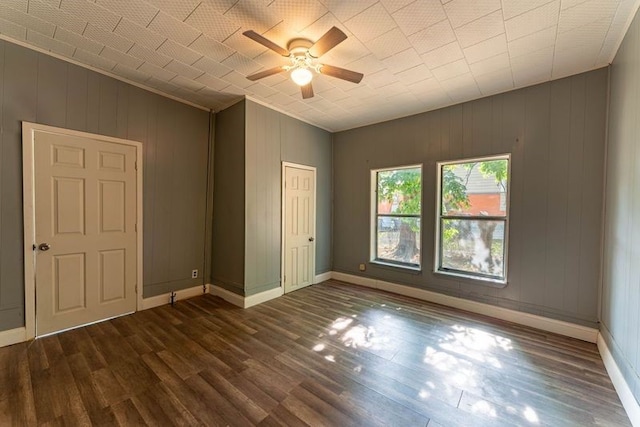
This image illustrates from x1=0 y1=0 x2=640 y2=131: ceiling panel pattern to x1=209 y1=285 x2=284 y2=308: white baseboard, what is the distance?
113 inches

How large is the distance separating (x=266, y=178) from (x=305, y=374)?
268cm

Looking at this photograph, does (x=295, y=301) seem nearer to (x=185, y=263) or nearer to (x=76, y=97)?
(x=185, y=263)

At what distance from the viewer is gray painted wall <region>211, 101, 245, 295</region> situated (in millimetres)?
3689

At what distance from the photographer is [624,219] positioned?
211cm

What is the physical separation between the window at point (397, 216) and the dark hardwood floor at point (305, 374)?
1.23m

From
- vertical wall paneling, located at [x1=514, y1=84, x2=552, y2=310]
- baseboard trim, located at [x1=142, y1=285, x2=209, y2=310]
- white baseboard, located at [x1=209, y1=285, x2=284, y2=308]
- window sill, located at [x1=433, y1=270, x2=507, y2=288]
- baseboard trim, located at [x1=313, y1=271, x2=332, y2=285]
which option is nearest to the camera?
vertical wall paneling, located at [x1=514, y1=84, x2=552, y2=310]

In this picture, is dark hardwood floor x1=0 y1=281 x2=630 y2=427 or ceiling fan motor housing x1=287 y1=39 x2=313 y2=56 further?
ceiling fan motor housing x1=287 y1=39 x2=313 y2=56

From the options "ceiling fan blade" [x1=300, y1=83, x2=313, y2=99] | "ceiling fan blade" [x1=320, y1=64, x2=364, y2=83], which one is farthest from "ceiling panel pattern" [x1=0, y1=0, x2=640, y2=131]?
"ceiling fan blade" [x1=300, y1=83, x2=313, y2=99]

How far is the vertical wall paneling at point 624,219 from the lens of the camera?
186 cm

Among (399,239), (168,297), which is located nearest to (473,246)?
(399,239)

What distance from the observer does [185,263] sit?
3861 millimetres

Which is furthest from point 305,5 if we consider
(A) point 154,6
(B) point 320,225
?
(B) point 320,225

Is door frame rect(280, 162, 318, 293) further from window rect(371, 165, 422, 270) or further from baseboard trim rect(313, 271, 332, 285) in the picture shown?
window rect(371, 165, 422, 270)

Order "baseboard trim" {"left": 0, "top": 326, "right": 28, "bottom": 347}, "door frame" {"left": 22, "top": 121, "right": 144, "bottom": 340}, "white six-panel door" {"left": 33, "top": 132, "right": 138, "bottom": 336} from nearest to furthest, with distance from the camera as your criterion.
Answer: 1. "baseboard trim" {"left": 0, "top": 326, "right": 28, "bottom": 347}
2. "door frame" {"left": 22, "top": 121, "right": 144, "bottom": 340}
3. "white six-panel door" {"left": 33, "top": 132, "right": 138, "bottom": 336}
